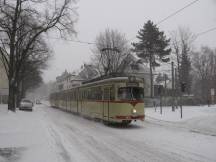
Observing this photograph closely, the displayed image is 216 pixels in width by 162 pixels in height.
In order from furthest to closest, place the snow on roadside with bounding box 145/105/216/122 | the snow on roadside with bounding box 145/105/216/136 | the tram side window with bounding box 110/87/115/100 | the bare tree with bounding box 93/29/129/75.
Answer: the bare tree with bounding box 93/29/129/75 < the snow on roadside with bounding box 145/105/216/122 < the tram side window with bounding box 110/87/115/100 < the snow on roadside with bounding box 145/105/216/136

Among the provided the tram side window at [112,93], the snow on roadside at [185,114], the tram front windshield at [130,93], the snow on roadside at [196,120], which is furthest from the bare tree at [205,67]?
the tram side window at [112,93]

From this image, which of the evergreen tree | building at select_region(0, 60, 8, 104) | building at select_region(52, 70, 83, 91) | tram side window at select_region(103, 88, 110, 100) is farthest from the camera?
building at select_region(52, 70, 83, 91)

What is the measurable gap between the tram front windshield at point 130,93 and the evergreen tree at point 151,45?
43246 millimetres

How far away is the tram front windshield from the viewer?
841 inches

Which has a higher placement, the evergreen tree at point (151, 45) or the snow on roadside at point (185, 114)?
the evergreen tree at point (151, 45)

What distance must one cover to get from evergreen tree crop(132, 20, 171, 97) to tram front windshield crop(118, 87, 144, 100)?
4325 cm

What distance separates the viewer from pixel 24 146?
13172mm

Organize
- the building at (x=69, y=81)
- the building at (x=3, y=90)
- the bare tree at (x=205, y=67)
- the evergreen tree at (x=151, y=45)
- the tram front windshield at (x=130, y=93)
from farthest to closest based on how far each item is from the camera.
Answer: the building at (x=69, y=81)
the bare tree at (x=205, y=67)
the building at (x=3, y=90)
the evergreen tree at (x=151, y=45)
the tram front windshield at (x=130, y=93)

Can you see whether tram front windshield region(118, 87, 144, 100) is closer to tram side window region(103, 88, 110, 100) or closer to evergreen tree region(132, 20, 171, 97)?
tram side window region(103, 88, 110, 100)

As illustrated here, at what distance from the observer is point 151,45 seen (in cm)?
6525

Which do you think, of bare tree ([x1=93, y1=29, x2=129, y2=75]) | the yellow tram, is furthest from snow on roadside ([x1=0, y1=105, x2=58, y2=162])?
bare tree ([x1=93, y1=29, x2=129, y2=75])

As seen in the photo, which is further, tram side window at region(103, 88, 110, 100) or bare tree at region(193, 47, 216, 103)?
bare tree at region(193, 47, 216, 103)

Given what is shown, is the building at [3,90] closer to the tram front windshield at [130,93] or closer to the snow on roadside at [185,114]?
the snow on roadside at [185,114]

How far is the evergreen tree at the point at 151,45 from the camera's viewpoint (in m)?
64.6
